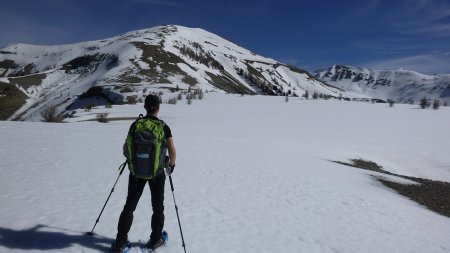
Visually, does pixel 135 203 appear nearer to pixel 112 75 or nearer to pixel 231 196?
pixel 231 196

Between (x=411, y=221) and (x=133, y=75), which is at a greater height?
(x=133, y=75)

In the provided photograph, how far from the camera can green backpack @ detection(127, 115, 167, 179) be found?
6715 millimetres

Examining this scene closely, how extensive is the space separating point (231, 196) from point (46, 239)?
6010 mm

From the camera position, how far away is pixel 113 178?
41.9 ft

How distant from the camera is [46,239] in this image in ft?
24.3

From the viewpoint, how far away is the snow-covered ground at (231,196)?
8424mm

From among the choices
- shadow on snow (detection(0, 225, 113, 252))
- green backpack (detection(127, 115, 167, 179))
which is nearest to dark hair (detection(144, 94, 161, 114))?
green backpack (detection(127, 115, 167, 179))

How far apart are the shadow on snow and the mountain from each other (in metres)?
49.6

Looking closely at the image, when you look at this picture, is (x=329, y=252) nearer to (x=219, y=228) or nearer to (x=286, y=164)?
(x=219, y=228)

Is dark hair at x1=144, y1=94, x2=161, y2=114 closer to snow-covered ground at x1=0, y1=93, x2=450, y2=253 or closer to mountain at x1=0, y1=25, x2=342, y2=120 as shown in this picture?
snow-covered ground at x1=0, y1=93, x2=450, y2=253

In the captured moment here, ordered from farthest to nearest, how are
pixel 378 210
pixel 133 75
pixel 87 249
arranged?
pixel 133 75, pixel 378 210, pixel 87 249

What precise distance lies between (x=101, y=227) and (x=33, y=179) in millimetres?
4453

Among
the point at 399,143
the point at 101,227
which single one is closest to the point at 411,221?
the point at 101,227

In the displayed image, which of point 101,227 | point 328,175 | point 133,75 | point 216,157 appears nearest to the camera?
point 101,227
